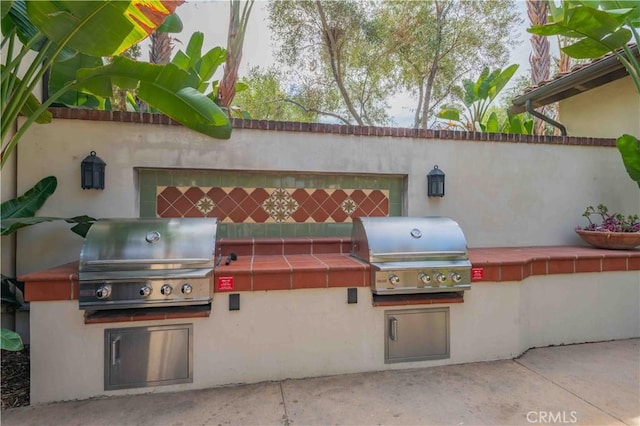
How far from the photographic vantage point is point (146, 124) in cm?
394

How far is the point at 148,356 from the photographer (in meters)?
2.88

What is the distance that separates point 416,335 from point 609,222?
363cm

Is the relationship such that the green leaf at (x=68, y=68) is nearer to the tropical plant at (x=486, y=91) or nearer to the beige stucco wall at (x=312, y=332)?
the beige stucco wall at (x=312, y=332)

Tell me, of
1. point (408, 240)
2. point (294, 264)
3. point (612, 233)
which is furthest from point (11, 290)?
point (612, 233)

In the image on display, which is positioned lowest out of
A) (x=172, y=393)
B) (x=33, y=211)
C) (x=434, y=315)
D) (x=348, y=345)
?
(x=172, y=393)

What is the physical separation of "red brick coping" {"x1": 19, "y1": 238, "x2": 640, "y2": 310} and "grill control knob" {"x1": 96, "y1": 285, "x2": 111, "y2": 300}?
24cm

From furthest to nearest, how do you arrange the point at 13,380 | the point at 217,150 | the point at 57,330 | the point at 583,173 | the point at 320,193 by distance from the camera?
the point at 583,173 → the point at 320,193 → the point at 217,150 → the point at 13,380 → the point at 57,330

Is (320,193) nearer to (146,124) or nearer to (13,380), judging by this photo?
(146,124)

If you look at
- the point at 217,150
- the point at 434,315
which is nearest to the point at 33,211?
the point at 217,150

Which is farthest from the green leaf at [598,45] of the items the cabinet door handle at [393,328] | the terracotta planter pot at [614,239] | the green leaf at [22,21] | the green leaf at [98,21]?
the green leaf at [22,21]

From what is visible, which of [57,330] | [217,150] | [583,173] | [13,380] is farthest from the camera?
[583,173]

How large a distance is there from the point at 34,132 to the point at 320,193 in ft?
11.0

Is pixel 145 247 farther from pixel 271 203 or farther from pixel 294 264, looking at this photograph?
pixel 271 203

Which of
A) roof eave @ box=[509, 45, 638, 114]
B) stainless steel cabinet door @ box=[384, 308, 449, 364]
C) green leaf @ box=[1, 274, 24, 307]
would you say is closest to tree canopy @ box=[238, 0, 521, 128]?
roof eave @ box=[509, 45, 638, 114]
